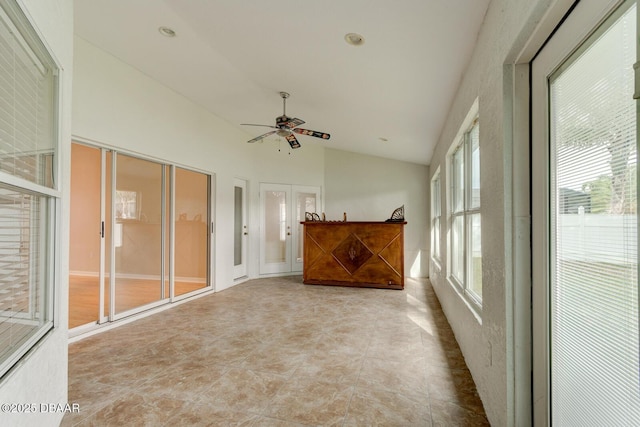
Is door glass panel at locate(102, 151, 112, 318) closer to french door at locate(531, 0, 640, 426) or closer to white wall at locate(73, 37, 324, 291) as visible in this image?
Result: white wall at locate(73, 37, 324, 291)

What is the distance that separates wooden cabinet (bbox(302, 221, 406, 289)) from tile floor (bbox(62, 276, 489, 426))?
136cm

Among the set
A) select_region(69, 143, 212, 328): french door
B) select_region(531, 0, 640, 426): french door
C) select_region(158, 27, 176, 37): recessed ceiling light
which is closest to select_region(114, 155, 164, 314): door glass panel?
select_region(69, 143, 212, 328): french door

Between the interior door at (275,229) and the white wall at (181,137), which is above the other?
the white wall at (181,137)

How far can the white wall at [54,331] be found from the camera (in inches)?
49.9

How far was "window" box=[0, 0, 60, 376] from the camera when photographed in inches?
50.0

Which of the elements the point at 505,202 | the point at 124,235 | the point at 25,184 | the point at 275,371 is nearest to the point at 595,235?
the point at 505,202

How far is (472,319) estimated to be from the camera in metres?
2.34

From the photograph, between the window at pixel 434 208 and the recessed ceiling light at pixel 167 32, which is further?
the window at pixel 434 208

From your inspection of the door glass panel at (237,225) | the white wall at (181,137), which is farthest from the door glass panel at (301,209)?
the door glass panel at (237,225)

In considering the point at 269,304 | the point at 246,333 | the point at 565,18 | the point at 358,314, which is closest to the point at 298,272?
the point at 269,304

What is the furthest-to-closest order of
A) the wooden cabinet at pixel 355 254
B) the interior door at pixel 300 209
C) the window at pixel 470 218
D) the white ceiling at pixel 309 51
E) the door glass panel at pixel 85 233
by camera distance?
the interior door at pixel 300 209
the wooden cabinet at pixel 355 254
the door glass panel at pixel 85 233
the window at pixel 470 218
the white ceiling at pixel 309 51

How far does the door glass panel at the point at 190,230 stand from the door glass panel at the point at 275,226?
1.76 metres

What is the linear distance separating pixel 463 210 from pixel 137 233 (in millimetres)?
3952

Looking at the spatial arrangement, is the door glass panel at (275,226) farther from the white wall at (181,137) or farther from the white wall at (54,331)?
the white wall at (54,331)
